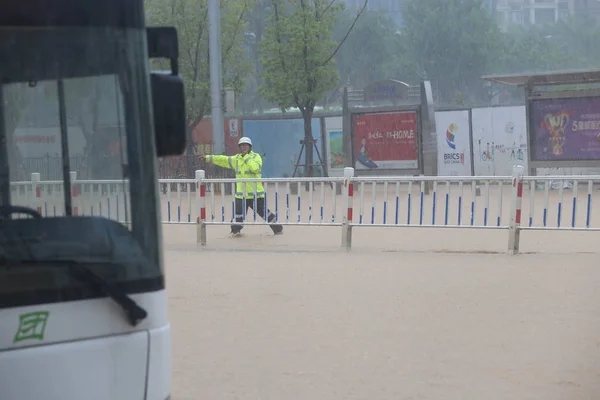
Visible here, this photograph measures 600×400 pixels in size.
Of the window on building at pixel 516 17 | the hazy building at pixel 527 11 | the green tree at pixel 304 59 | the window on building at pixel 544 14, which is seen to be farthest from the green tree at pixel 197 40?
the window on building at pixel 516 17

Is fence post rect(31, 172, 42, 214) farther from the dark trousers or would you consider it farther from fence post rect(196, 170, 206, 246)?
the dark trousers

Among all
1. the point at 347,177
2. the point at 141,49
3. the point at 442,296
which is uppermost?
the point at 141,49

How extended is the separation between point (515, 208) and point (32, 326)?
9580 mm

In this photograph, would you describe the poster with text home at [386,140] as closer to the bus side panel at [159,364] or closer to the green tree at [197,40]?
the green tree at [197,40]

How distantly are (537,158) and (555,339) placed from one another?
15.7 m

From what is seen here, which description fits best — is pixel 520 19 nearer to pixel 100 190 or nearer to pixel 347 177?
pixel 347 177

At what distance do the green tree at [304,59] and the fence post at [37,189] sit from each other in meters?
26.7

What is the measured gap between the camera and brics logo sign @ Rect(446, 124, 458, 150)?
30750 millimetres

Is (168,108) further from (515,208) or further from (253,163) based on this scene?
(253,163)

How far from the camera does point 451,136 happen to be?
30.8 metres

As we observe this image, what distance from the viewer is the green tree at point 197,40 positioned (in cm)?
3186

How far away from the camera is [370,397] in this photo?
5.86m

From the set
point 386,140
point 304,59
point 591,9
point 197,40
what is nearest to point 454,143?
point 386,140

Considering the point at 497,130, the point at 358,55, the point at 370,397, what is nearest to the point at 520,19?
the point at 358,55
